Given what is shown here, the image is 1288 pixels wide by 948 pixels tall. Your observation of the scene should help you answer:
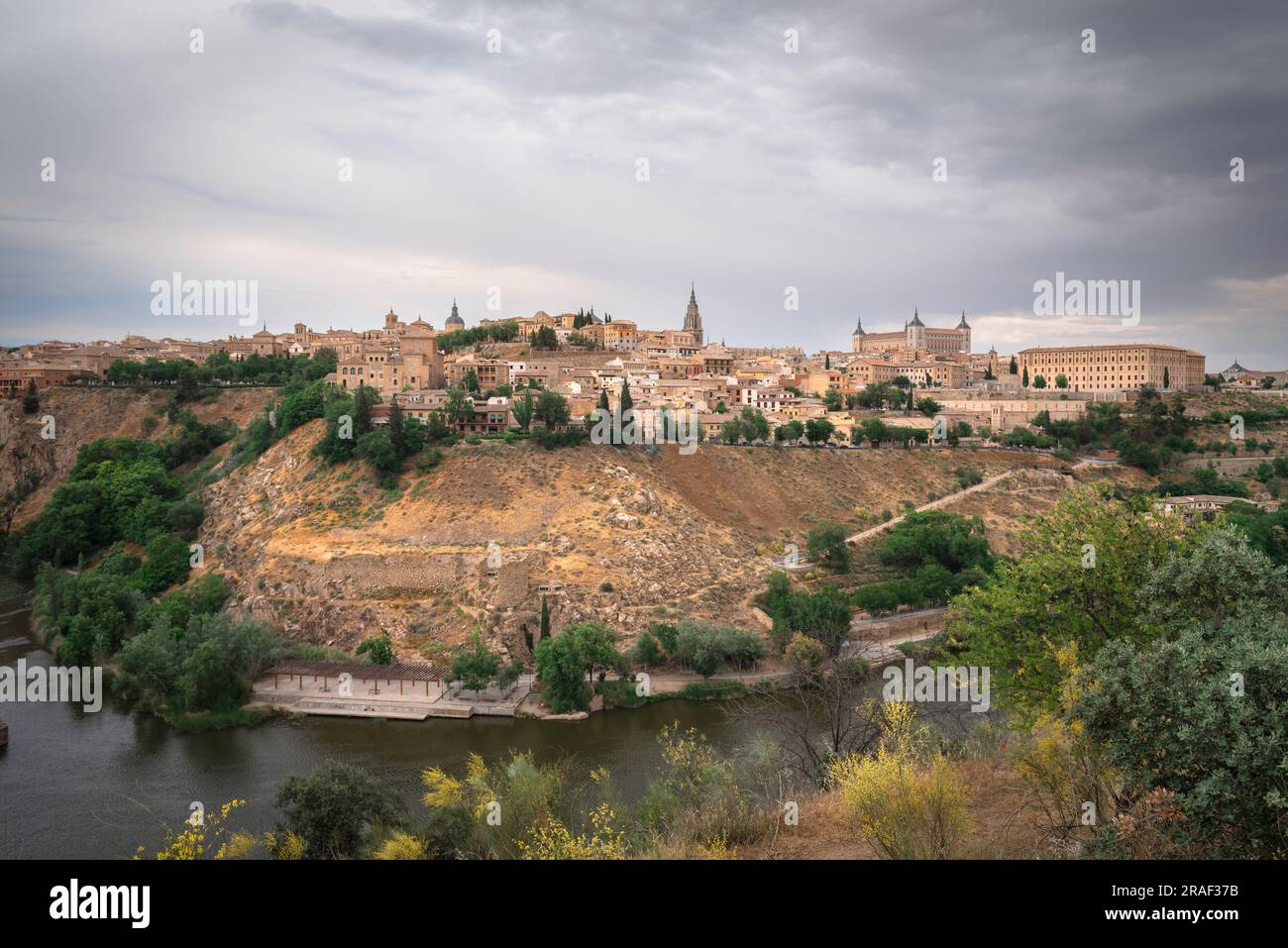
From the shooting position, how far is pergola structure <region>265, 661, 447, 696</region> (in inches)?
880

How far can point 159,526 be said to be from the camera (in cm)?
3353

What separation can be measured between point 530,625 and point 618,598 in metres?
2.83

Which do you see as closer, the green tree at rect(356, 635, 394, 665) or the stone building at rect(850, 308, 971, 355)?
the green tree at rect(356, 635, 394, 665)

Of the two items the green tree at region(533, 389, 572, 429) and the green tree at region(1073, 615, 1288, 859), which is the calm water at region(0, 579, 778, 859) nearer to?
the green tree at region(1073, 615, 1288, 859)

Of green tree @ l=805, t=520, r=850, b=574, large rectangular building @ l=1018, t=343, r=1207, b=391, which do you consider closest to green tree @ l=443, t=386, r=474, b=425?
green tree @ l=805, t=520, r=850, b=574

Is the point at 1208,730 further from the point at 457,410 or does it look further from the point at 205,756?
the point at 457,410

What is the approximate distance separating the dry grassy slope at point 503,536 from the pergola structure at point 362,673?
161cm

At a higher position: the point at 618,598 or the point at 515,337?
the point at 515,337

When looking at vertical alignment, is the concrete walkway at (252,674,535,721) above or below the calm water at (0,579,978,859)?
above

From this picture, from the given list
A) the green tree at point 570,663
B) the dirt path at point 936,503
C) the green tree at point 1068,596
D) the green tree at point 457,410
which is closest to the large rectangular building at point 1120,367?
the dirt path at point 936,503

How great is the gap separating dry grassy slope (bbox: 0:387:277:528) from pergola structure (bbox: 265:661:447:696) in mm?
24392

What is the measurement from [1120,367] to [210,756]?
63.2 m

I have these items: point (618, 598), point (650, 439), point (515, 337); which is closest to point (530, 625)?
point (618, 598)
